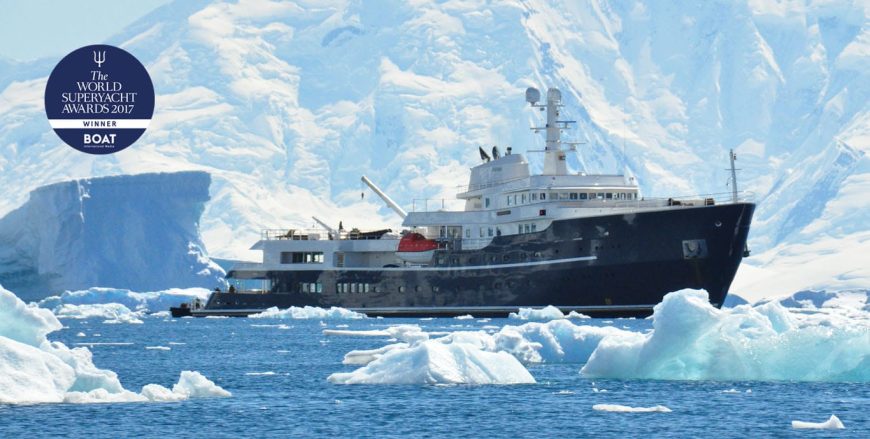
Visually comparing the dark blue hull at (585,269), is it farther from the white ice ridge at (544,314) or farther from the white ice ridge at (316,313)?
the white ice ridge at (316,313)

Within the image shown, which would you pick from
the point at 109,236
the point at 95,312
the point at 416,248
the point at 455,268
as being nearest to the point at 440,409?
the point at 455,268

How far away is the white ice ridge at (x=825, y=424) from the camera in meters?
29.0

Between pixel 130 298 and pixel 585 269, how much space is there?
113ft

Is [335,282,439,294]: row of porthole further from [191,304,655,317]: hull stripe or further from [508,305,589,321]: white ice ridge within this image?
[508,305,589,321]: white ice ridge

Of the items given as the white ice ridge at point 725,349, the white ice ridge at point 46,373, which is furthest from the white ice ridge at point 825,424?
the white ice ridge at point 46,373

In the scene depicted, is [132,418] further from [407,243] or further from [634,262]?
[407,243]

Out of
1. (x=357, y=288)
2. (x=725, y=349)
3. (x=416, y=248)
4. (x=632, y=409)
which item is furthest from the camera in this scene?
(x=357, y=288)

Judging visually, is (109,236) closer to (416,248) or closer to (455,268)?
(416,248)

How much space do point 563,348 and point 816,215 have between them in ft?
501

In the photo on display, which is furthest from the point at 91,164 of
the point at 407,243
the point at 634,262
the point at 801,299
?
the point at 634,262

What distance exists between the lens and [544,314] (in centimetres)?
6594

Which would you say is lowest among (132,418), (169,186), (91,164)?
(132,418)

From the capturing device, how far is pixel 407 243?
78188 millimetres

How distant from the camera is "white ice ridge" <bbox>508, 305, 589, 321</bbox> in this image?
216ft
